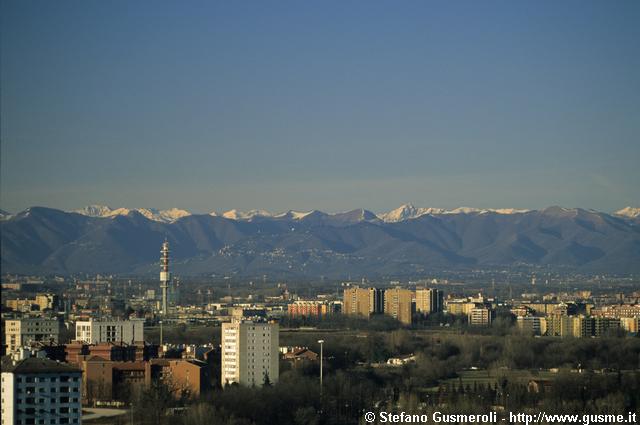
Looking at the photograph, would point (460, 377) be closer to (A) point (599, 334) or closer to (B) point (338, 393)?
(B) point (338, 393)

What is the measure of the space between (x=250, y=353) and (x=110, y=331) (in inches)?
436

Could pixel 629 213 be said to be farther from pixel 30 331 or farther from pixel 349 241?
pixel 30 331

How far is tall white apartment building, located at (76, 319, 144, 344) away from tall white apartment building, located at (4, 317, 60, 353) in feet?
2.38

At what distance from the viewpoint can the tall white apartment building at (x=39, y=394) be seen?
21906mm

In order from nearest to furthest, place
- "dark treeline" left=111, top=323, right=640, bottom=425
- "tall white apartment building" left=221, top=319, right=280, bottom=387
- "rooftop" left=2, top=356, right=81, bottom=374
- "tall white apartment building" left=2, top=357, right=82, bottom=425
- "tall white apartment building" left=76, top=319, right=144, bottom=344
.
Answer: "tall white apartment building" left=2, top=357, right=82, bottom=425, "rooftop" left=2, top=356, right=81, bottom=374, "dark treeline" left=111, top=323, right=640, bottom=425, "tall white apartment building" left=221, top=319, right=280, bottom=387, "tall white apartment building" left=76, top=319, right=144, bottom=344

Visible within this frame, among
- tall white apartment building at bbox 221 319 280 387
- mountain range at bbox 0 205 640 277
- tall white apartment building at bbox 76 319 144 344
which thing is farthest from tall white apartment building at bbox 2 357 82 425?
mountain range at bbox 0 205 640 277

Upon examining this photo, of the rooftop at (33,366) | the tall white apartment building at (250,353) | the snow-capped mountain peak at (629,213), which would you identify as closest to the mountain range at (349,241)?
the snow-capped mountain peak at (629,213)

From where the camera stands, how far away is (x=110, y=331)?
45.3 metres

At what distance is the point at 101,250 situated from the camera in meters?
117

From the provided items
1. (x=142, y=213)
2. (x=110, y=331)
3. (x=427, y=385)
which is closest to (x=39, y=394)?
(x=427, y=385)

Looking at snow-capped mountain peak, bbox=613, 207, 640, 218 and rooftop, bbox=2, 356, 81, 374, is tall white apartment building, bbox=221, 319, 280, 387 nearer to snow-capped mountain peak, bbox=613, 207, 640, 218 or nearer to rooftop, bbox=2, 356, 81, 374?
rooftop, bbox=2, 356, 81, 374

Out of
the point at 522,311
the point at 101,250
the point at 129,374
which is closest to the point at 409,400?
the point at 129,374

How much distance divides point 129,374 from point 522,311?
3424cm

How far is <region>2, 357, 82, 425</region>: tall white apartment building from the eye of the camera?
21906 millimetres
